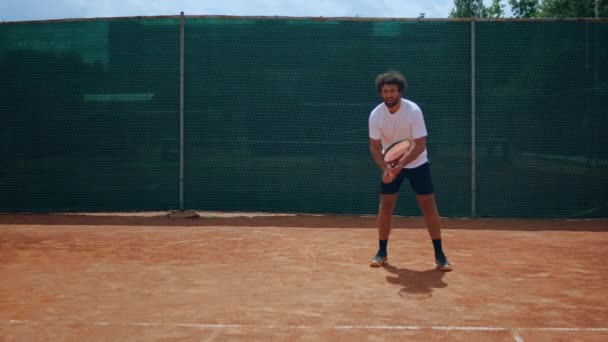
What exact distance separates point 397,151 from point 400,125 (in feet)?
0.87

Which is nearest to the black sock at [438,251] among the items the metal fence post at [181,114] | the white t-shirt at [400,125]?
the white t-shirt at [400,125]

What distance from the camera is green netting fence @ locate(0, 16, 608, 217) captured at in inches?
380

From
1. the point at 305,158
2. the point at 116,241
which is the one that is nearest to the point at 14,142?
the point at 116,241

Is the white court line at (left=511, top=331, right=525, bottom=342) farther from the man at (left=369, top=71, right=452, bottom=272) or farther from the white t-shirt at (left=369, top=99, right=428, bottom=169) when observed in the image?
the white t-shirt at (left=369, top=99, right=428, bottom=169)

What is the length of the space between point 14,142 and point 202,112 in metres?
2.97

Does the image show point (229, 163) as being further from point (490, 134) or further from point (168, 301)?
point (168, 301)

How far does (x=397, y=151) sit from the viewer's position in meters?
5.66

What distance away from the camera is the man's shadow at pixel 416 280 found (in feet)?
15.9

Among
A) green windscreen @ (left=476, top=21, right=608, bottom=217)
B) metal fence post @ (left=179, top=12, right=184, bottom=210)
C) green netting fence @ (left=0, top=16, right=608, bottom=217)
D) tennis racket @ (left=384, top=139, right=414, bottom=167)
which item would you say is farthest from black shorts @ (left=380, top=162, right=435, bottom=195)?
metal fence post @ (left=179, top=12, right=184, bottom=210)

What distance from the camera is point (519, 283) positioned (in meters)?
5.12

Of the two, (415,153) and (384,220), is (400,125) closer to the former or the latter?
(415,153)

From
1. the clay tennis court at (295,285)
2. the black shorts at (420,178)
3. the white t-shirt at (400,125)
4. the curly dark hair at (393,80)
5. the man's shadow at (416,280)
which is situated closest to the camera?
Answer: the clay tennis court at (295,285)

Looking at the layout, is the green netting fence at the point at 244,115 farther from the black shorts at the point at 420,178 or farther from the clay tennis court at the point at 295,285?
the black shorts at the point at 420,178

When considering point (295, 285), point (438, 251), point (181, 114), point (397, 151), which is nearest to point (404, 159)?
point (397, 151)
